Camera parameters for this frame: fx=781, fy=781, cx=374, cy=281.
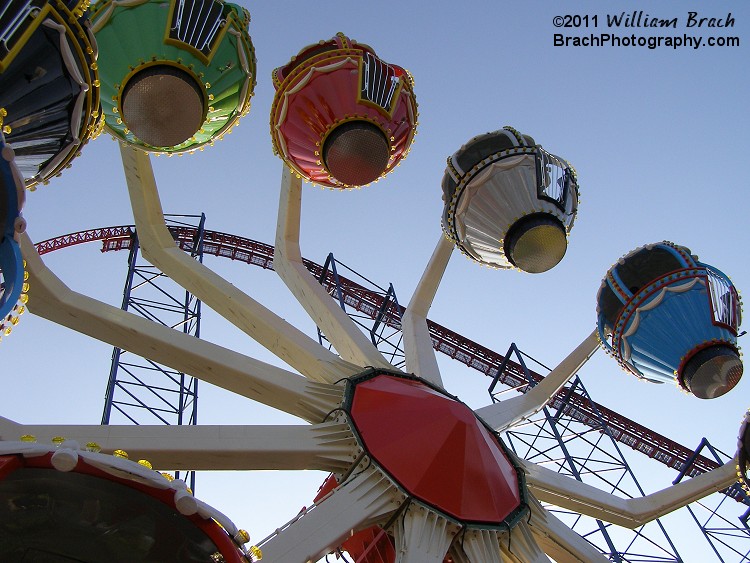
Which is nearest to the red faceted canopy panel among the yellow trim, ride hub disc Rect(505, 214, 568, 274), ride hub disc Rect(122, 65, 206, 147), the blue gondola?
ride hub disc Rect(505, 214, 568, 274)

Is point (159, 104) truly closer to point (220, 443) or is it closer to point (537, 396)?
point (220, 443)

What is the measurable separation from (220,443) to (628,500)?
4.65 metres

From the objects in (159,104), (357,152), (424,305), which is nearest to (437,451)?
(357,152)

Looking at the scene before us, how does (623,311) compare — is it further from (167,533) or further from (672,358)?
(167,533)

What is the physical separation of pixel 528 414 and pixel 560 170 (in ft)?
9.02

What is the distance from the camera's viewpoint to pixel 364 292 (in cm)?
2089

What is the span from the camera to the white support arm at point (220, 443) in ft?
17.7

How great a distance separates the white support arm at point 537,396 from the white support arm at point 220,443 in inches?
95.0

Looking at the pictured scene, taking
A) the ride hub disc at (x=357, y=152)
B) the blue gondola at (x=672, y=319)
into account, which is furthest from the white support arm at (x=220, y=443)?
the blue gondola at (x=672, y=319)

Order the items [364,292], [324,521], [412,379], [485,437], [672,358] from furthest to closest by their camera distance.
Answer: [364,292], [672,358], [412,379], [485,437], [324,521]

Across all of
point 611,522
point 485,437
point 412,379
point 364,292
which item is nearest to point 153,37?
point 412,379

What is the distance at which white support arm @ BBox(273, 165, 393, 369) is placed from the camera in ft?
27.0

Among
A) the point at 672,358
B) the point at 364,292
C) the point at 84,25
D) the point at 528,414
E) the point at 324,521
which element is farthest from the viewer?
the point at 364,292

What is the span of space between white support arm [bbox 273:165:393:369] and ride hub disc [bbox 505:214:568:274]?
170cm
